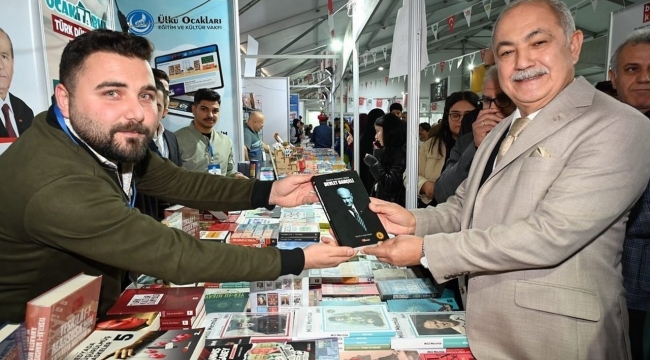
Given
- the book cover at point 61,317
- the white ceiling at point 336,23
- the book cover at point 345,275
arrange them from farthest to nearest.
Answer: the white ceiling at point 336,23 < the book cover at point 345,275 < the book cover at point 61,317

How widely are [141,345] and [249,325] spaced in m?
0.40

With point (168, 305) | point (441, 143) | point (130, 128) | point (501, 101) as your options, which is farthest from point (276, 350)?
point (441, 143)

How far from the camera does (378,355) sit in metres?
1.33

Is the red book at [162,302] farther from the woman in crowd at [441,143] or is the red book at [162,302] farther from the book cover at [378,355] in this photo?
the woman in crowd at [441,143]

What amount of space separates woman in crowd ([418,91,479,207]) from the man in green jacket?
4.92ft

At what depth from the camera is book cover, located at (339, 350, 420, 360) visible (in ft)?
4.29

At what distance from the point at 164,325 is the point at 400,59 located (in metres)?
1.94

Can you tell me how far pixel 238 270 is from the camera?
4.12 ft

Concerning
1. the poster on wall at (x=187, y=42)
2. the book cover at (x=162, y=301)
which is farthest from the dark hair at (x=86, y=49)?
the poster on wall at (x=187, y=42)

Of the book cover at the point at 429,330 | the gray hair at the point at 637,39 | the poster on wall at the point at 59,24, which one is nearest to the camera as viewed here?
the book cover at the point at 429,330

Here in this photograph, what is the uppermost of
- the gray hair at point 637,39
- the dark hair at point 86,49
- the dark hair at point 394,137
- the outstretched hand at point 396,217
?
the gray hair at point 637,39

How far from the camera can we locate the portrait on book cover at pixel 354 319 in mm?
1439

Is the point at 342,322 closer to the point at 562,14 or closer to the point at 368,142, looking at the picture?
the point at 562,14

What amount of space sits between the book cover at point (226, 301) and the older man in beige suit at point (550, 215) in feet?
2.37
